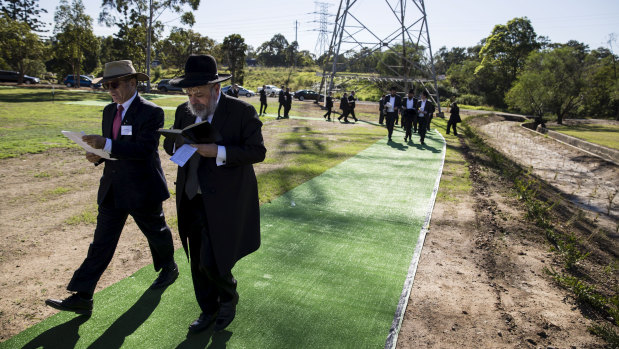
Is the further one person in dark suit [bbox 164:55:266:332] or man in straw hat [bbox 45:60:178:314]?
man in straw hat [bbox 45:60:178:314]

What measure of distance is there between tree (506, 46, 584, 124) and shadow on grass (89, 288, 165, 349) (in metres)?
37.1

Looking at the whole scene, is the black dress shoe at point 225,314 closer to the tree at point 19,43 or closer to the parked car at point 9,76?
the tree at point 19,43

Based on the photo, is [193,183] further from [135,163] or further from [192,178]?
[135,163]

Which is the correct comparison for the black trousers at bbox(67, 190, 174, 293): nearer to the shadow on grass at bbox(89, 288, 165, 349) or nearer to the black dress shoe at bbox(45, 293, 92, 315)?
the black dress shoe at bbox(45, 293, 92, 315)

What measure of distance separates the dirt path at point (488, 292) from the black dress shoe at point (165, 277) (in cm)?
217

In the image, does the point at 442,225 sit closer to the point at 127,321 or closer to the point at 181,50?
the point at 127,321

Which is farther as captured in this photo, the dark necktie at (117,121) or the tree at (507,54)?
the tree at (507,54)

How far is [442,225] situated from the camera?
20.0 ft

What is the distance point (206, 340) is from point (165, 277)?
3.28ft

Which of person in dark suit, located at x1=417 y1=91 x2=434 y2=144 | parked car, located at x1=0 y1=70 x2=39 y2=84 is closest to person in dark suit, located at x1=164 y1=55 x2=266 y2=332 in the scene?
person in dark suit, located at x1=417 y1=91 x2=434 y2=144

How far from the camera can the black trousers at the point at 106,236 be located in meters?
3.24

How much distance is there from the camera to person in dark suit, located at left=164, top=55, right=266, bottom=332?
110 inches

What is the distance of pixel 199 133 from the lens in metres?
2.60

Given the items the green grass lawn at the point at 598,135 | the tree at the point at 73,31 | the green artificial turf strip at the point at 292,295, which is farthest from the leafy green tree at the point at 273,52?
the green artificial turf strip at the point at 292,295
